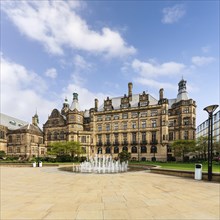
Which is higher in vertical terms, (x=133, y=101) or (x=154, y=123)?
(x=133, y=101)

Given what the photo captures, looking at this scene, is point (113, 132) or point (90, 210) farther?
point (113, 132)

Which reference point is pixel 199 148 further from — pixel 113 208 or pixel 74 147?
pixel 113 208

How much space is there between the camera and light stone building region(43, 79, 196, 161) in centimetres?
4981

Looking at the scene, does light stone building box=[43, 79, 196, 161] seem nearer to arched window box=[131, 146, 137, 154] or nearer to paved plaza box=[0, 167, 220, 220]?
arched window box=[131, 146, 137, 154]

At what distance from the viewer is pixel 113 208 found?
698 cm

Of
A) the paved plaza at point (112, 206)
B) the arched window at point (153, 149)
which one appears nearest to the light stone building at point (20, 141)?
the arched window at point (153, 149)

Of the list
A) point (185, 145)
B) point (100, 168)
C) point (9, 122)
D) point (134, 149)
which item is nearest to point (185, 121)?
point (185, 145)

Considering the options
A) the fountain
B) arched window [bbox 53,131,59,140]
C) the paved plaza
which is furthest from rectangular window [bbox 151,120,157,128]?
the paved plaza

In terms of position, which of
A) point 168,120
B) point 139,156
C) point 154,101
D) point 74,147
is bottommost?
point 139,156

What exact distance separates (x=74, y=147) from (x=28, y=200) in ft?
125

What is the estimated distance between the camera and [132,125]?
180ft

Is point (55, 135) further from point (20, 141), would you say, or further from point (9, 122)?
point (9, 122)

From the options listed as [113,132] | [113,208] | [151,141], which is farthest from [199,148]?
[113,208]

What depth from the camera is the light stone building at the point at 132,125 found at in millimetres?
49812
